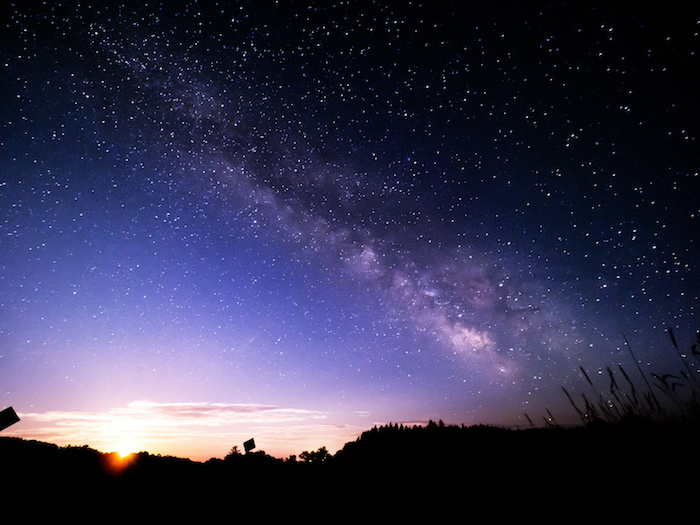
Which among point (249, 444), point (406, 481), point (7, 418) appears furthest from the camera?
point (249, 444)

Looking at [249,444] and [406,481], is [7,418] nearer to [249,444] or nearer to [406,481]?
[249,444]

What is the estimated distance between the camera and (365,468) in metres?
5.06

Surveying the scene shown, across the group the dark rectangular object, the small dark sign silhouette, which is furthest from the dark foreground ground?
the small dark sign silhouette

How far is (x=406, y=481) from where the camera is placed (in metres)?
4.15

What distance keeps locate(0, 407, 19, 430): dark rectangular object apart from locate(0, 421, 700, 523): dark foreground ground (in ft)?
2.33

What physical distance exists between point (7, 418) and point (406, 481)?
6479 millimetres

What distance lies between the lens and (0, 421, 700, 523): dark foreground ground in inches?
111

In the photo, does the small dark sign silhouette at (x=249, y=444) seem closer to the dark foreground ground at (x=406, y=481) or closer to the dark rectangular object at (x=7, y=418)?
the dark foreground ground at (x=406, y=481)

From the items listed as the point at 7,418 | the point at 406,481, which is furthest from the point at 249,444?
the point at 406,481

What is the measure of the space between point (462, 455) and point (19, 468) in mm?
7148

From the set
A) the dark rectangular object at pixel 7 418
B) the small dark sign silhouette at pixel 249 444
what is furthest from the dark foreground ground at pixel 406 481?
the small dark sign silhouette at pixel 249 444

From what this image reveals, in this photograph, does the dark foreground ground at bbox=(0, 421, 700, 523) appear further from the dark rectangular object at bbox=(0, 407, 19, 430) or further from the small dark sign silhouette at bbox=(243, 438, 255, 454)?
the small dark sign silhouette at bbox=(243, 438, 255, 454)

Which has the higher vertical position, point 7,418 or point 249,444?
point 7,418

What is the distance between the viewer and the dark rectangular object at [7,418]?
4.49 metres
